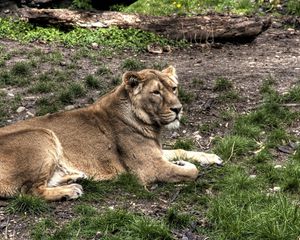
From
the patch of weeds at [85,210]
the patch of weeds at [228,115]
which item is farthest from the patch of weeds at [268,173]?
the patch of weeds at [85,210]

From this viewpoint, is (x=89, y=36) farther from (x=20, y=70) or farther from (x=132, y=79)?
(x=132, y=79)

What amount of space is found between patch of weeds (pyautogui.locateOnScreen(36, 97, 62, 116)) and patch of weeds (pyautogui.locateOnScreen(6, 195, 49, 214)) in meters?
3.63

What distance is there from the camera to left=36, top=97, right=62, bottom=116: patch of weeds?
9.70 meters

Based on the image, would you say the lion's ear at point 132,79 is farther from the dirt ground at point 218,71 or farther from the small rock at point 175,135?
the small rock at point 175,135

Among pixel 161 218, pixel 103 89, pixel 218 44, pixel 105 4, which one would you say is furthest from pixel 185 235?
pixel 105 4

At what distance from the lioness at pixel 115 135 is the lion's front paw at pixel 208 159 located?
34 cm

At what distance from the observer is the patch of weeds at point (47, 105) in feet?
31.8

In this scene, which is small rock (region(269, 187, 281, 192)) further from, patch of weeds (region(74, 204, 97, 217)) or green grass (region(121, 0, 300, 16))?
green grass (region(121, 0, 300, 16))

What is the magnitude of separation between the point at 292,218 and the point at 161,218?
1323mm

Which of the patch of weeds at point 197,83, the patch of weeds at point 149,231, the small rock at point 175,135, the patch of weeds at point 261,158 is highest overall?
the patch of weeds at point 149,231

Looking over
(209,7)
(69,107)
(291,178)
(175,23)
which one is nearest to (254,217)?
(291,178)

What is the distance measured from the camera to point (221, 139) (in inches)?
338

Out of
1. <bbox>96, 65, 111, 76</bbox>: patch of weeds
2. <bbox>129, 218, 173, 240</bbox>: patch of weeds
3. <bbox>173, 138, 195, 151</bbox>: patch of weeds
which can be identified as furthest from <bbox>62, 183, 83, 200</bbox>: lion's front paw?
<bbox>96, 65, 111, 76</bbox>: patch of weeds

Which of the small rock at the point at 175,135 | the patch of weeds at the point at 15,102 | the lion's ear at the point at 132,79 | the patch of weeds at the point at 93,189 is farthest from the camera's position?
the patch of weeds at the point at 15,102
